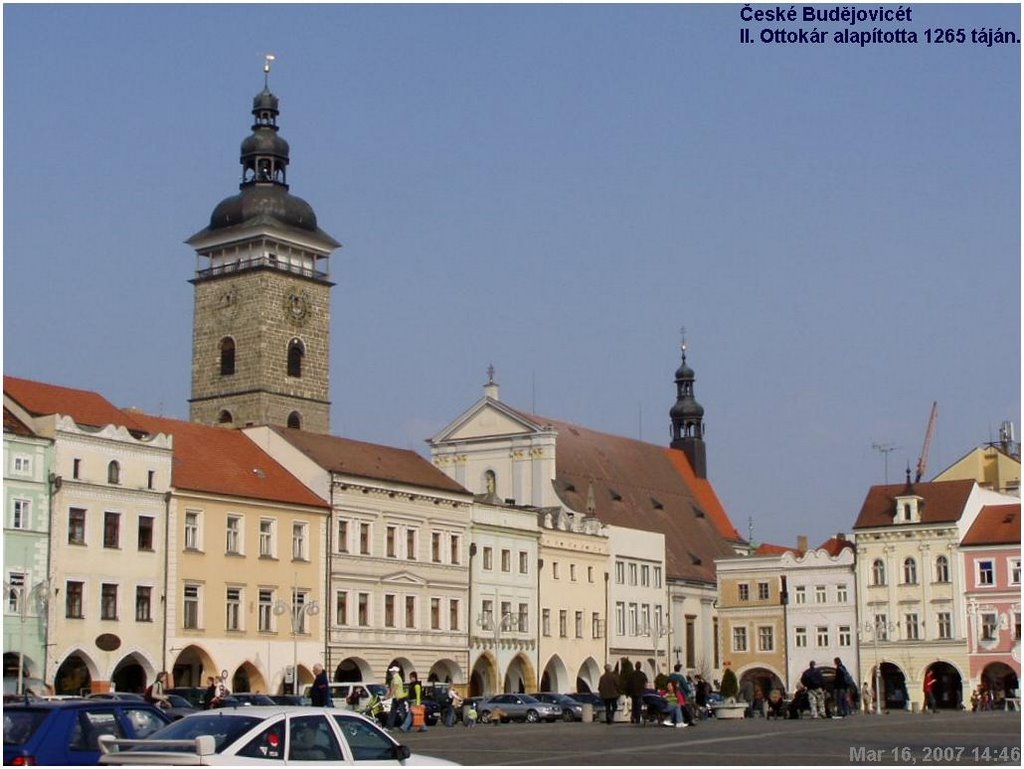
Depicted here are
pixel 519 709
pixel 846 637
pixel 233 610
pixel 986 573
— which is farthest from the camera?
pixel 846 637

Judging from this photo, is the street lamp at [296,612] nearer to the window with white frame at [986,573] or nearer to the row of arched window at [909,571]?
the row of arched window at [909,571]

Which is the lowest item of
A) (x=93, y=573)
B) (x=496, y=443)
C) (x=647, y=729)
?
(x=647, y=729)

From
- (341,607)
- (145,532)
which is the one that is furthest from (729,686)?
(145,532)

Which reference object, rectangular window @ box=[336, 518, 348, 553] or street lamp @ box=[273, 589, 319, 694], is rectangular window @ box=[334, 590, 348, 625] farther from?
street lamp @ box=[273, 589, 319, 694]

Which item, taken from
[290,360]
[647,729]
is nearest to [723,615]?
[290,360]

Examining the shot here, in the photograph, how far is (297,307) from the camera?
96.6 meters

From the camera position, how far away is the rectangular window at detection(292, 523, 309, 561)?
64.1m

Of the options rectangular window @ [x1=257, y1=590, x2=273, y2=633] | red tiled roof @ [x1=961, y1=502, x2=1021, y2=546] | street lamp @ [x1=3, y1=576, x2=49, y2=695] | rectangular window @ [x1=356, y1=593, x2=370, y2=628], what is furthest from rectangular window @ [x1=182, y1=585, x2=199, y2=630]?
red tiled roof @ [x1=961, y1=502, x2=1021, y2=546]

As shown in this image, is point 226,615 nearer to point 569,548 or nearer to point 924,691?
point 569,548

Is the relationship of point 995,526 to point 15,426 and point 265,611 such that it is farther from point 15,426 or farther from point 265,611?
point 15,426

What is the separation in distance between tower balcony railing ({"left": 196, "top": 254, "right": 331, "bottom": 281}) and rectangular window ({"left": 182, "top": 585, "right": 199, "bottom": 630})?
37.0 metres

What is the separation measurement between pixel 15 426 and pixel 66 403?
538 centimetres

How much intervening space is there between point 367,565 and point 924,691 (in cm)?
2704

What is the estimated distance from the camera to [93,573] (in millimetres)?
56000
